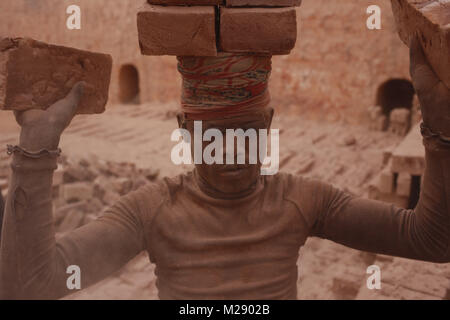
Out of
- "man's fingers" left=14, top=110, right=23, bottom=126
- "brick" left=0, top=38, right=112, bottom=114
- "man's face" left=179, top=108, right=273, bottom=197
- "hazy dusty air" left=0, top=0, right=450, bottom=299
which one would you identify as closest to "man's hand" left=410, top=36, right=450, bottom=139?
"man's face" left=179, top=108, right=273, bottom=197

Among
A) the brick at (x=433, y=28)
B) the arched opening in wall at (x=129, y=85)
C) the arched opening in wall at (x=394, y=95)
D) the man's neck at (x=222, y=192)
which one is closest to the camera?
the brick at (x=433, y=28)

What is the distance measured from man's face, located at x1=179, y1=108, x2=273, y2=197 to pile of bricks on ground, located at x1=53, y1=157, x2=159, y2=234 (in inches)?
189

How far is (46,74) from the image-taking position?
6.14 ft

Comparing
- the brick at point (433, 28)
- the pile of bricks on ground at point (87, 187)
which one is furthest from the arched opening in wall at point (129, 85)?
the brick at point (433, 28)

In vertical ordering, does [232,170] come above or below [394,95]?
below

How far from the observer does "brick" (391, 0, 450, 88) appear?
1.64 metres

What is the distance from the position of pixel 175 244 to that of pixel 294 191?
58 cm

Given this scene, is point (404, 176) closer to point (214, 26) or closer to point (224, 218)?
point (224, 218)

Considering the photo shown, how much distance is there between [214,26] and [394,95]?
1172cm

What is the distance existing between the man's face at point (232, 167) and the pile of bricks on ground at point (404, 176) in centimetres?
403

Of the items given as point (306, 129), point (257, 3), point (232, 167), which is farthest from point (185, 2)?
point (306, 129)

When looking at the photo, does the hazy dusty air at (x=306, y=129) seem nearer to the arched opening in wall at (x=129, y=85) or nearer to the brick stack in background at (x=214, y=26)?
the arched opening in wall at (x=129, y=85)

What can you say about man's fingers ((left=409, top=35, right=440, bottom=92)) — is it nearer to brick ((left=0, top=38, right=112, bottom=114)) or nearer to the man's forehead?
the man's forehead

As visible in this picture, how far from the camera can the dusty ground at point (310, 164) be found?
3.86 m
